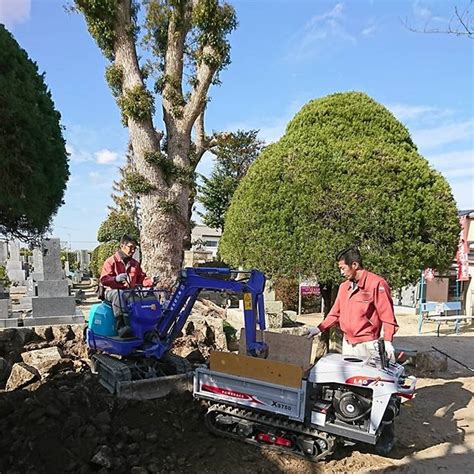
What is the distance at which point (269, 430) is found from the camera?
165 inches

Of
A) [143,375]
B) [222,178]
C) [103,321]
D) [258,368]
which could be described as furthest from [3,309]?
[222,178]

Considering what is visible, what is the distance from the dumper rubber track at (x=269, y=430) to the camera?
13.1 feet

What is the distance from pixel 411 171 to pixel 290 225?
5.94 feet

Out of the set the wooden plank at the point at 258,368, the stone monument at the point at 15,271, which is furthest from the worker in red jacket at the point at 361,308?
the stone monument at the point at 15,271

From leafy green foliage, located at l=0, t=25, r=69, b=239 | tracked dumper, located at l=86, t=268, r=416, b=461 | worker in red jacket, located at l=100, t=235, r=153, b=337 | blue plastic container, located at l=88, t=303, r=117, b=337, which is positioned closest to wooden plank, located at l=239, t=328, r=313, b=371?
tracked dumper, located at l=86, t=268, r=416, b=461

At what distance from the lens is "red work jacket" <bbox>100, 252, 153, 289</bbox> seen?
5.59m

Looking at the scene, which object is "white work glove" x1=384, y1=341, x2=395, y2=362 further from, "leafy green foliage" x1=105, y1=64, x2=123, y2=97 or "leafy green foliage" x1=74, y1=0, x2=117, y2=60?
"leafy green foliage" x1=74, y1=0, x2=117, y2=60

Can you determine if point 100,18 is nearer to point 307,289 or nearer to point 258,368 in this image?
point 258,368

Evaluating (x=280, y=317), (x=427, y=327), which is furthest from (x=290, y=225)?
(x=427, y=327)

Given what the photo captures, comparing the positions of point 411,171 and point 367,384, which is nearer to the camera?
point 367,384

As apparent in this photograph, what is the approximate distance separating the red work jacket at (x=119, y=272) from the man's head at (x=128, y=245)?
4.1 inches

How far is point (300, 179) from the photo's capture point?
5.95 metres

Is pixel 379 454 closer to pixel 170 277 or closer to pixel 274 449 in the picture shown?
Answer: pixel 274 449

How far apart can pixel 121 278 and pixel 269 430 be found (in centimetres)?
253
